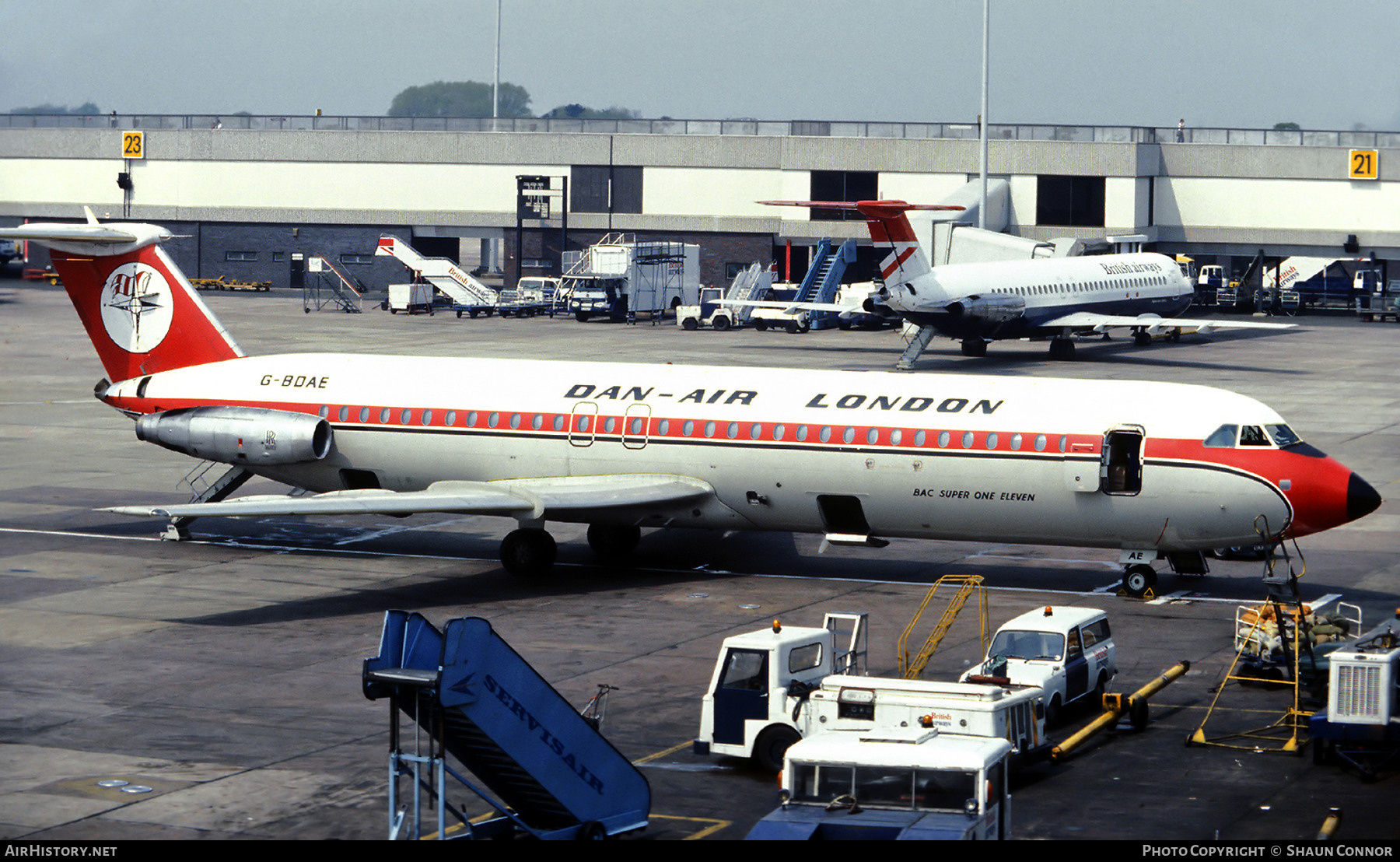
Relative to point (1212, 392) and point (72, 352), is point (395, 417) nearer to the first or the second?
point (1212, 392)

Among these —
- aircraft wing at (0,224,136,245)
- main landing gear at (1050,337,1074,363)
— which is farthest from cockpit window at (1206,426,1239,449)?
main landing gear at (1050,337,1074,363)

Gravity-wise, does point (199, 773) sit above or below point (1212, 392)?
below

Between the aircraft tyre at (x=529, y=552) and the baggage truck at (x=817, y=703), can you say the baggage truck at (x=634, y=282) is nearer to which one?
the aircraft tyre at (x=529, y=552)

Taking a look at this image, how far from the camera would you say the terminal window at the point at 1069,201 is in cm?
10319

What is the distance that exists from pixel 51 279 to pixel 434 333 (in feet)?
153

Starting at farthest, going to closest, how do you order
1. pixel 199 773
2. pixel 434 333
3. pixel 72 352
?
1. pixel 434 333
2. pixel 72 352
3. pixel 199 773

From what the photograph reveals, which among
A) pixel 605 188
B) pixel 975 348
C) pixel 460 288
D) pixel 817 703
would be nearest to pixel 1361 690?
pixel 817 703

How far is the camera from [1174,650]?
90.7 ft

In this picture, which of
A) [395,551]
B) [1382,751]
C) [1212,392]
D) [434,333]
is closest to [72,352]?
[434,333]

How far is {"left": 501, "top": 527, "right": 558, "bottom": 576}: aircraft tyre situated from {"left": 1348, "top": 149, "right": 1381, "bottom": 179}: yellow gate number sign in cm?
8471

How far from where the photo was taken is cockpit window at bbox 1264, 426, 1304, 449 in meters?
30.5

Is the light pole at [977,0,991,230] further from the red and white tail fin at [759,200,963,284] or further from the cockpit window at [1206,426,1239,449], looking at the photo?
the cockpit window at [1206,426,1239,449]

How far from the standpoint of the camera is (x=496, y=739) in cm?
1700

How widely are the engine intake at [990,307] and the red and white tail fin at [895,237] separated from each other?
7.00ft
